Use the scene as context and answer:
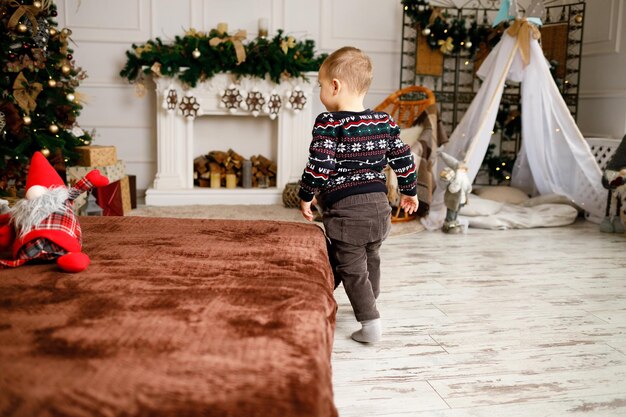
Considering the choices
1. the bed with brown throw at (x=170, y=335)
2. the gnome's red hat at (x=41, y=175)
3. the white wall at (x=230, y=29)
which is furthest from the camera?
the white wall at (x=230, y=29)

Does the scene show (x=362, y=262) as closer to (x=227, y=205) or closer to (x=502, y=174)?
(x=227, y=205)

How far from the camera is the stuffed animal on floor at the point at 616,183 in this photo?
4527mm

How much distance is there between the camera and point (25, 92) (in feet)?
14.5

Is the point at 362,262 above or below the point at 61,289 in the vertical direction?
below

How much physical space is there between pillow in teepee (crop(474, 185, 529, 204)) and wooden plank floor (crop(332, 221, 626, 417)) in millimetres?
1453

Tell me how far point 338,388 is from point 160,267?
2.47 feet

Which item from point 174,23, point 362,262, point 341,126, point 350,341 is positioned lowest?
point 350,341

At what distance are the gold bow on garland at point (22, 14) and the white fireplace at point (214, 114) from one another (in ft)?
4.60

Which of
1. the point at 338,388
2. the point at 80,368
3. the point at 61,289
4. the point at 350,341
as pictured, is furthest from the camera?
the point at 350,341

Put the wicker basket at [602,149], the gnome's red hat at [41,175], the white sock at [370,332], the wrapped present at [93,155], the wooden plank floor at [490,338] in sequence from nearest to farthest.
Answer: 1. the gnome's red hat at [41,175]
2. the wooden plank floor at [490,338]
3. the white sock at [370,332]
4. the wrapped present at [93,155]
5. the wicker basket at [602,149]

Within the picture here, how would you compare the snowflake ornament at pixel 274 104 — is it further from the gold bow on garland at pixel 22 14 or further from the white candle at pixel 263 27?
the gold bow on garland at pixel 22 14

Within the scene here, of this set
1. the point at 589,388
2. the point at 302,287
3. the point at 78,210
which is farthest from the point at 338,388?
the point at 78,210

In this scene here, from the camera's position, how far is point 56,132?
460 centimetres

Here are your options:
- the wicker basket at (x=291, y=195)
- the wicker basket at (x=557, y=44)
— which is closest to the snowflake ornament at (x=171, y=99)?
the wicker basket at (x=291, y=195)
